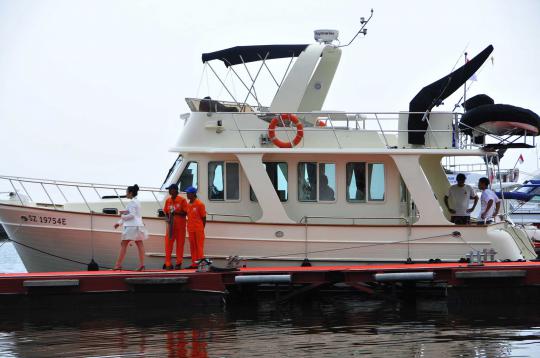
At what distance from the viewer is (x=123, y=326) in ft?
54.6

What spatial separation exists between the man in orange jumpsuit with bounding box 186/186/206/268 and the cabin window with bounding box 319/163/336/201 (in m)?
2.67

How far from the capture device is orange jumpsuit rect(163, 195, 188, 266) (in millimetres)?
18375

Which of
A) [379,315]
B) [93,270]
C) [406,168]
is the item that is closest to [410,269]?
[379,315]

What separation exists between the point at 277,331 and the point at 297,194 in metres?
4.26

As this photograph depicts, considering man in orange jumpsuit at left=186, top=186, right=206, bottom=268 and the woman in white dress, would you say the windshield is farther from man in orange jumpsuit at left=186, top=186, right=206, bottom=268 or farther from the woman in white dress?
the woman in white dress

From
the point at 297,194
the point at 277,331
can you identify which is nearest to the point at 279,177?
the point at 297,194

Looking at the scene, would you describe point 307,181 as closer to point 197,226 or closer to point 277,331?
point 197,226

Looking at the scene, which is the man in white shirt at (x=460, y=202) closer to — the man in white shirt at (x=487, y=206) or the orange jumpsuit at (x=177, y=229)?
the man in white shirt at (x=487, y=206)

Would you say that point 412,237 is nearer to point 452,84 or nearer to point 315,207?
point 315,207

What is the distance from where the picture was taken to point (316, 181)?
1978 centimetres

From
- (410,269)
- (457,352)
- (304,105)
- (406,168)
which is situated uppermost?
(304,105)

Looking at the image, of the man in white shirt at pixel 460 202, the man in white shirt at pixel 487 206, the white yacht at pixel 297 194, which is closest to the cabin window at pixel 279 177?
the white yacht at pixel 297 194

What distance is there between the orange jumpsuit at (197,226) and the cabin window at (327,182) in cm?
268

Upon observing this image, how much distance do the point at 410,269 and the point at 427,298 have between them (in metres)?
1.88
